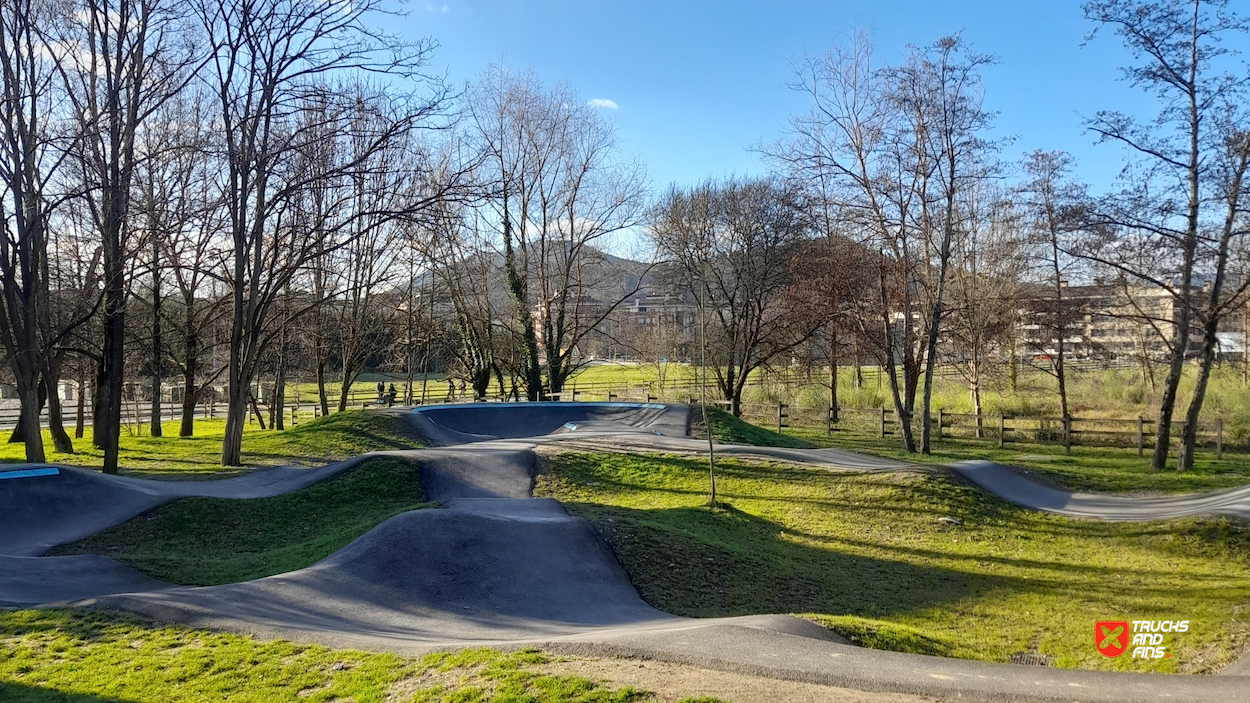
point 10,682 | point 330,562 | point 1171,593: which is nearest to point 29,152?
point 330,562

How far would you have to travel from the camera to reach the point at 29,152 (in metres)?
15.8

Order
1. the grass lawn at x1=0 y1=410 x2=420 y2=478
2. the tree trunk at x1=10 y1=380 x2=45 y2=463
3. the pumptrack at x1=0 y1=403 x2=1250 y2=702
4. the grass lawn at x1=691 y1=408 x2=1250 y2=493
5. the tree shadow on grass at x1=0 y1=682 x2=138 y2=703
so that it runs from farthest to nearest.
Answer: the grass lawn at x1=0 y1=410 x2=420 y2=478 < the grass lawn at x1=691 y1=408 x2=1250 y2=493 < the tree trunk at x1=10 y1=380 x2=45 y2=463 < the pumptrack at x1=0 y1=403 x2=1250 y2=702 < the tree shadow on grass at x1=0 y1=682 x2=138 y2=703

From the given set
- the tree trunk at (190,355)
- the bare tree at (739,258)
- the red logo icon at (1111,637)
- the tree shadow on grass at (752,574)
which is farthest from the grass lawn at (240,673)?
the bare tree at (739,258)

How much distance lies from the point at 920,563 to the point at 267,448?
16.8 metres

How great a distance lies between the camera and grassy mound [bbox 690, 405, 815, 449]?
20.1 m

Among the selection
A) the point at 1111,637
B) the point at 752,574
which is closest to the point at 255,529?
the point at 752,574

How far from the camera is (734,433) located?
20.7 meters

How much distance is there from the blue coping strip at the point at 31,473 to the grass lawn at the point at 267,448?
311 centimetres

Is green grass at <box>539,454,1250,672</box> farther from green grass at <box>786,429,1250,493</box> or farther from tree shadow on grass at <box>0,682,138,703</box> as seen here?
tree shadow on grass at <box>0,682,138,703</box>

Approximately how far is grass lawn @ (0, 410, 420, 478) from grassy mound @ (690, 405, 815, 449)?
839 centimetres

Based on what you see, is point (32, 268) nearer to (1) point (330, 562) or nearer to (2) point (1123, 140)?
(1) point (330, 562)

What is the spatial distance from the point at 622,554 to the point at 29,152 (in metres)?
16.7
